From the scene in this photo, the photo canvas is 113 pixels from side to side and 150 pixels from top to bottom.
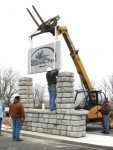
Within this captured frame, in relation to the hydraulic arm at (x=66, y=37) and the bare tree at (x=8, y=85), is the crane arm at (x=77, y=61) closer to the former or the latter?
the hydraulic arm at (x=66, y=37)

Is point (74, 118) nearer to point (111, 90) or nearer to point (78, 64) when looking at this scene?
point (78, 64)

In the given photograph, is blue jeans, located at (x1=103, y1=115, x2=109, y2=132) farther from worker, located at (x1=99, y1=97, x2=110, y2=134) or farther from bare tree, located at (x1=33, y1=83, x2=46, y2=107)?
bare tree, located at (x1=33, y1=83, x2=46, y2=107)

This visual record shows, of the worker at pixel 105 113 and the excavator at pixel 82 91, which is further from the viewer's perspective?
the excavator at pixel 82 91

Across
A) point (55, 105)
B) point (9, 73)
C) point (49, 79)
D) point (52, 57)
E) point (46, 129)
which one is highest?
point (9, 73)

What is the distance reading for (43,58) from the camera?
765 inches

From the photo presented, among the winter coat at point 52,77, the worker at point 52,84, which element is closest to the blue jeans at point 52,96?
the worker at point 52,84

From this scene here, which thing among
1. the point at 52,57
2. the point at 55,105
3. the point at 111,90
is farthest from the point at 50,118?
the point at 111,90

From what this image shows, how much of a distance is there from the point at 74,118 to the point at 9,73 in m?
66.3

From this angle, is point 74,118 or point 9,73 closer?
point 74,118

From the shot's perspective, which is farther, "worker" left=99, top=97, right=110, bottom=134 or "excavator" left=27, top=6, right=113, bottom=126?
"excavator" left=27, top=6, right=113, bottom=126

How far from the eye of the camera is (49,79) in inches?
705

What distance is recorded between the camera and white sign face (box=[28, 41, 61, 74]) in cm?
1831

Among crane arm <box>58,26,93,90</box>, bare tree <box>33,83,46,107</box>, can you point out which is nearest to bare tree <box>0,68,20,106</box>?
bare tree <box>33,83,46,107</box>

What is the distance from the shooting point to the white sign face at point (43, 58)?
18312mm
